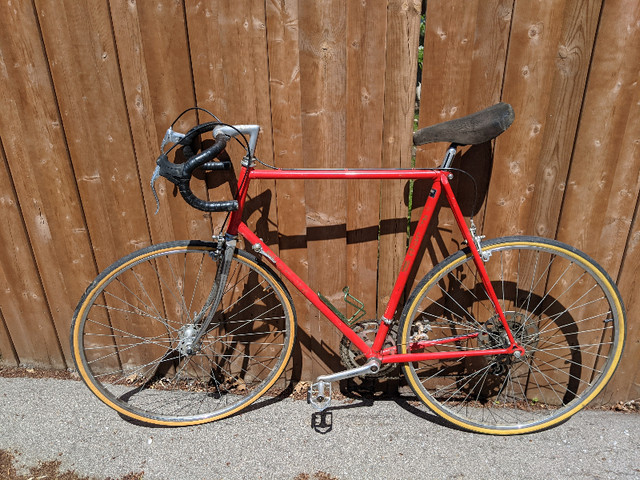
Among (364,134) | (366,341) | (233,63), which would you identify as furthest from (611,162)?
(233,63)

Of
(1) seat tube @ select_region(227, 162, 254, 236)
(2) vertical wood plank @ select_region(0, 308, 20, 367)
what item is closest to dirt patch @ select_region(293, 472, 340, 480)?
(1) seat tube @ select_region(227, 162, 254, 236)

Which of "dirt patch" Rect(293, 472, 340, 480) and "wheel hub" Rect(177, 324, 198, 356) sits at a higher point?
"wheel hub" Rect(177, 324, 198, 356)

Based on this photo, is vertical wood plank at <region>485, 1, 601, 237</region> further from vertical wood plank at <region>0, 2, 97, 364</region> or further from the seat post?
vertical wood plank at <region>0, 2, 97, 364</region>

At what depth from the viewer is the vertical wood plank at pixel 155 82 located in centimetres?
234

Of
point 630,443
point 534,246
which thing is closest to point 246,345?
point 534,246

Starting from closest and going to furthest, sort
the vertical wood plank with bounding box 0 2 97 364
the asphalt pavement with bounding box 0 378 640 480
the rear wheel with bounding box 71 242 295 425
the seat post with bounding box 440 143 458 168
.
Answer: the seat post with bounding box 440 143 458 168, the vertical wood plank with bounding box 0 2 97 364, the asphalt pavement with bounding box 0 378 640 480, the rear wheel with bounding box 71 242 295 425

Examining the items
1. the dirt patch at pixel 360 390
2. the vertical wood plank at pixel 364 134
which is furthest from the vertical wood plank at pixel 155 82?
the dirt patch at pixel 360 390

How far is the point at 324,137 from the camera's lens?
249 cm

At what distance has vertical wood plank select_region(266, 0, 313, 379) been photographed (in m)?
2.31

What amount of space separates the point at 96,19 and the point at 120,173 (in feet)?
2.62

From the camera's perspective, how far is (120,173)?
2.67m

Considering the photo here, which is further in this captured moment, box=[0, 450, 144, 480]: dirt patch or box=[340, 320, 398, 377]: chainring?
box=[340, 320, 398, 377]: chainring

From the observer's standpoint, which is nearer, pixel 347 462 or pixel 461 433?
pixel 347 462

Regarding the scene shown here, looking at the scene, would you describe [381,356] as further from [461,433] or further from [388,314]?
[461,433]
